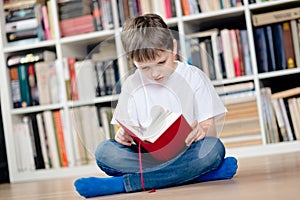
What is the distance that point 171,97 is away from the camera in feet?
4.80

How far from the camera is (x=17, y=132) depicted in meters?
3.14

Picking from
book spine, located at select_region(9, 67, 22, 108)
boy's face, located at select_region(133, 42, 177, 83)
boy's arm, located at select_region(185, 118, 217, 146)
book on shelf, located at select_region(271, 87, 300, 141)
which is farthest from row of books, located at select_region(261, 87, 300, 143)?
boy's face, located at select_region(133, 42, 177, 83)

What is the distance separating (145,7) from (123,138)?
1459 mm

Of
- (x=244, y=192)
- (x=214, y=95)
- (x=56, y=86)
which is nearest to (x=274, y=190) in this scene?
(x=244, y=192)

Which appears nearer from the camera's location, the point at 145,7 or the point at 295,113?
the point at 295,113

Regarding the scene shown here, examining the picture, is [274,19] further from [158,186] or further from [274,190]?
[274,190]

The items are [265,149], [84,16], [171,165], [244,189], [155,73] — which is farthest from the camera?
[84,16]

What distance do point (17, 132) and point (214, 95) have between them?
71.7 inches

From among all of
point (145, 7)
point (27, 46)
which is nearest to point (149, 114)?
point (145, 7)

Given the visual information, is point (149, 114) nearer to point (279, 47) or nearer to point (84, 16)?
point (279, 47)

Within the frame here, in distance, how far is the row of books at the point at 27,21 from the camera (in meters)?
3.10

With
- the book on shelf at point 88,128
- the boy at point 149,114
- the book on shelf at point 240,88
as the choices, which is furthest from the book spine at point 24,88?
→ the boy at point 149,114

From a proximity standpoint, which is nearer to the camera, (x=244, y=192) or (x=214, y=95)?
(x=244, y=192)

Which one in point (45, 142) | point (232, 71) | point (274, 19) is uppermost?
point (274, 19)
